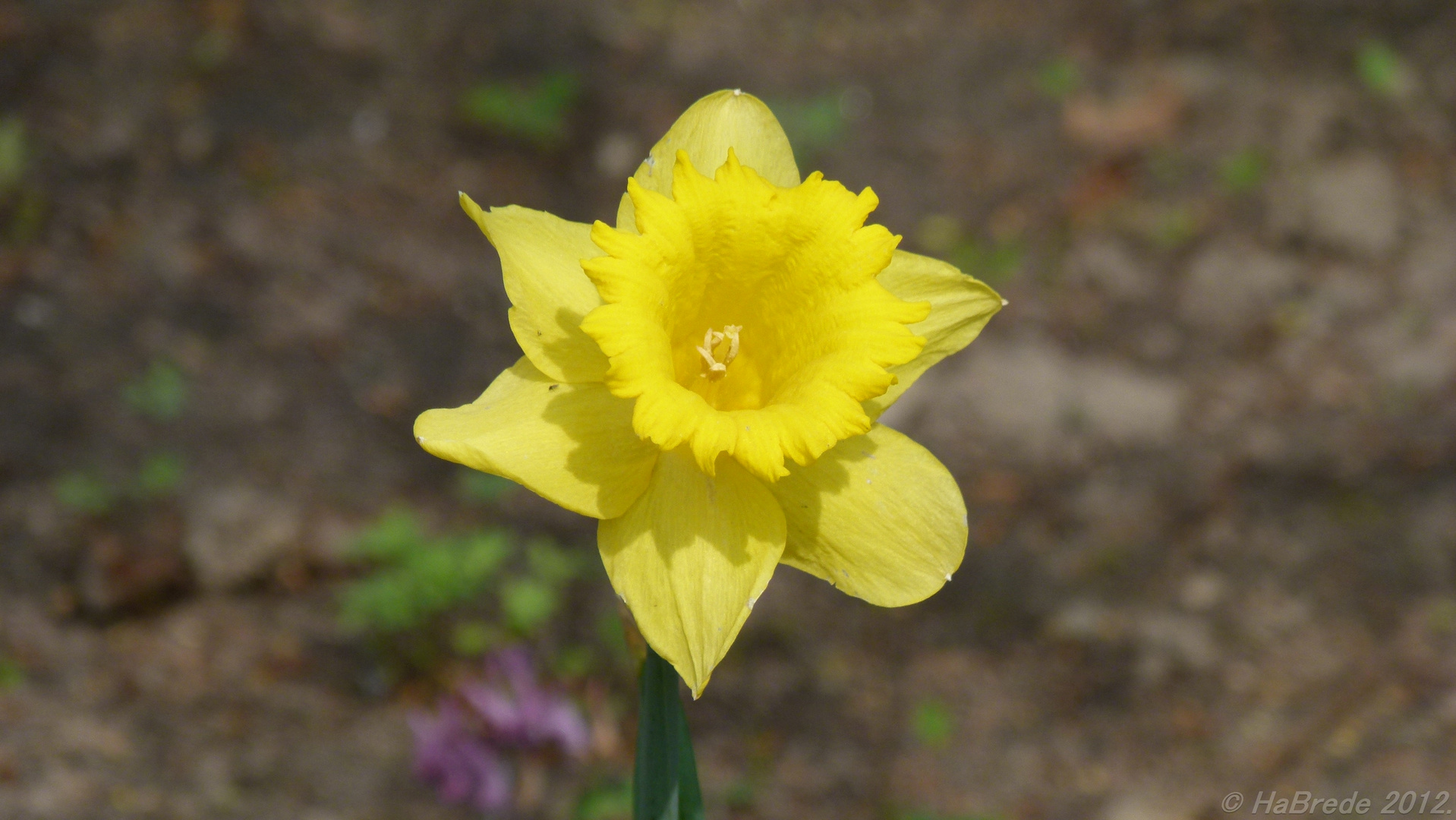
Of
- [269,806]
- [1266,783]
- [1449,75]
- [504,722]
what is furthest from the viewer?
[1449,75]

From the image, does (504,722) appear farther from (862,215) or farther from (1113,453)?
(1113,453)

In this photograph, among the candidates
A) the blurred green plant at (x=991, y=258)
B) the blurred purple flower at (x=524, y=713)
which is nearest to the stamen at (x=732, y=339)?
the blurred purple flower at (x=524, y=713)


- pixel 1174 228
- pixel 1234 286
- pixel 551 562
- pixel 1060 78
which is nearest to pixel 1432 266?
pixel 1234 286

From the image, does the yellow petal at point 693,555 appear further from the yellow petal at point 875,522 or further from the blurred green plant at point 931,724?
the blurred green plant at point 931,724

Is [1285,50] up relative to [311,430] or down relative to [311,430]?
up

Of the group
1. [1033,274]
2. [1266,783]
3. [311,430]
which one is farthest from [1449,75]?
[311,430]

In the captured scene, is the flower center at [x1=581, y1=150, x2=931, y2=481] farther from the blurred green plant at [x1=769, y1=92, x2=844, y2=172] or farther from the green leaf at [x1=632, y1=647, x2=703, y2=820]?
the blurred green plant at [x1=769, y1=92, x2=844, y2=172]
